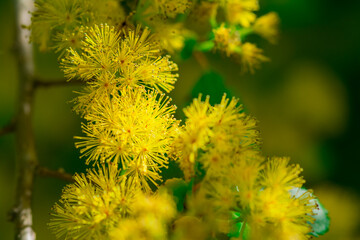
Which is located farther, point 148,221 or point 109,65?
point 109,65

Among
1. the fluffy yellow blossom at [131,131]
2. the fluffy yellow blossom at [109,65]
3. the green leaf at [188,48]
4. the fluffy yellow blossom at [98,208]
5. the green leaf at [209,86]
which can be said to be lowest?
the fluffy yellow blossom at [98,208]

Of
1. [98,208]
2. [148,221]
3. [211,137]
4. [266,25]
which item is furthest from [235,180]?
[266,25]

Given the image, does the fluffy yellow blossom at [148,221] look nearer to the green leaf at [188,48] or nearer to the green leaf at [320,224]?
the green leaf at [320,224]

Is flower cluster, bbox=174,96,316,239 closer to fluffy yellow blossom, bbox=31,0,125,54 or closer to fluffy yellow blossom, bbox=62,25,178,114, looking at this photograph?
fluffy yellow blossom, bbox=62,25,178,114

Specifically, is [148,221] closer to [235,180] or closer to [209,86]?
[235,180]

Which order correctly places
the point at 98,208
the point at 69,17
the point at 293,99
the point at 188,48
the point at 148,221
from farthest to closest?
the point at 293,99
the point at 188,48
the point at 69,17
the point at 98,208
the point at 148,221

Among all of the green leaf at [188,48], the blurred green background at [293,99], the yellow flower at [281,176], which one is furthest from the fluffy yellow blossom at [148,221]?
the blurred green background at [293,99]

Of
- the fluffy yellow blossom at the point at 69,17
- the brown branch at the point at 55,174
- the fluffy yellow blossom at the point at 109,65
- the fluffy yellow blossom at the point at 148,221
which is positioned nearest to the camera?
the fluffy yellow blossom at the point at 148,221
